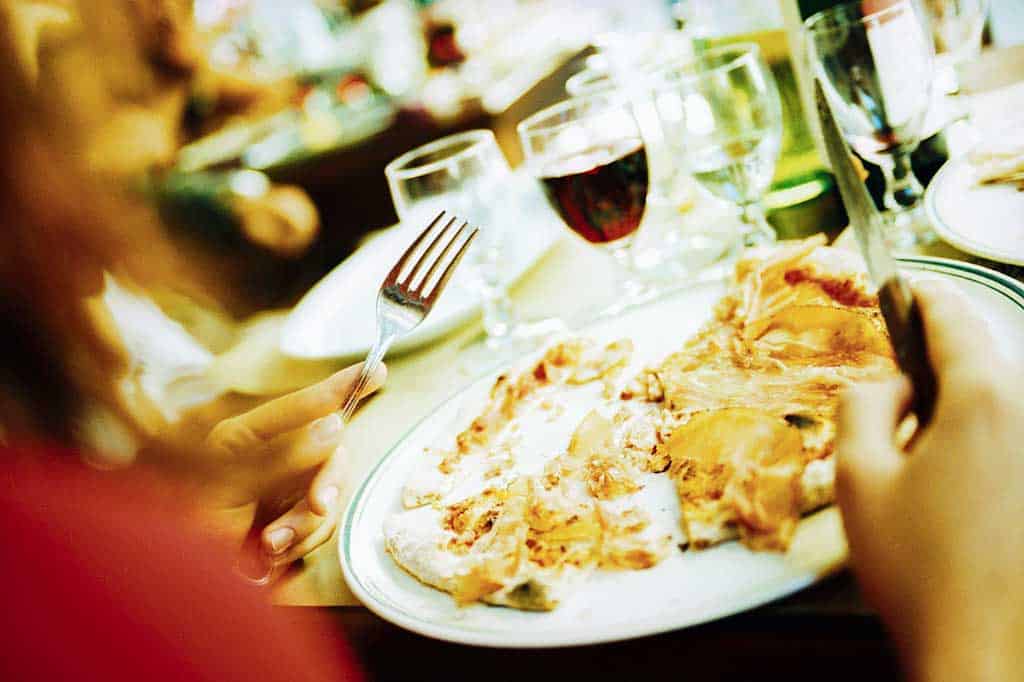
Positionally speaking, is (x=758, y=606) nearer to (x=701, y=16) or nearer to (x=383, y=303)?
(x=383, y=303)

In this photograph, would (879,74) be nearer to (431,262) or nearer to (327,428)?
(431,262)

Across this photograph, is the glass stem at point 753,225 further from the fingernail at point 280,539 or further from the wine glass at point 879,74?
the fingernail at point 280,539

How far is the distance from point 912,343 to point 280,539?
64 cm

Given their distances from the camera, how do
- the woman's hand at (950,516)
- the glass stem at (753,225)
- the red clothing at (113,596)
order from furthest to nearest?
1. the glass stem at (753,225)
2. the red clothing at (113,596)
3. the woman's hand at (950,516)

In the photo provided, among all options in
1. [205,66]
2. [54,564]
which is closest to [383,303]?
[54,564]

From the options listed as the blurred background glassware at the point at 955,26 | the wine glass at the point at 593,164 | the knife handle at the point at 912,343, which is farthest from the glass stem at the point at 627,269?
the knife handle at the point at 912,343

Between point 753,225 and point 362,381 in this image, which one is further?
point 753,225

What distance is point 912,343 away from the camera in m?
0.52

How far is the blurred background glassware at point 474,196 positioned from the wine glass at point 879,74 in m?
0.47

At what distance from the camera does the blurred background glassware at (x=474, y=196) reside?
1.15 metres

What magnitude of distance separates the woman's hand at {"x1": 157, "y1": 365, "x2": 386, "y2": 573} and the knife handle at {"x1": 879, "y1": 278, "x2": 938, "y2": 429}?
56cm

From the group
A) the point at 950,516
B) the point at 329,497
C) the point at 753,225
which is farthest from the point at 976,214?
the point at 329,497

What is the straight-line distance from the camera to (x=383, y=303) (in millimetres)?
986

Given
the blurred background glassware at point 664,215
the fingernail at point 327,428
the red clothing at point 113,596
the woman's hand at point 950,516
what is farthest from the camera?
the blurred background glassware at point 664,215
